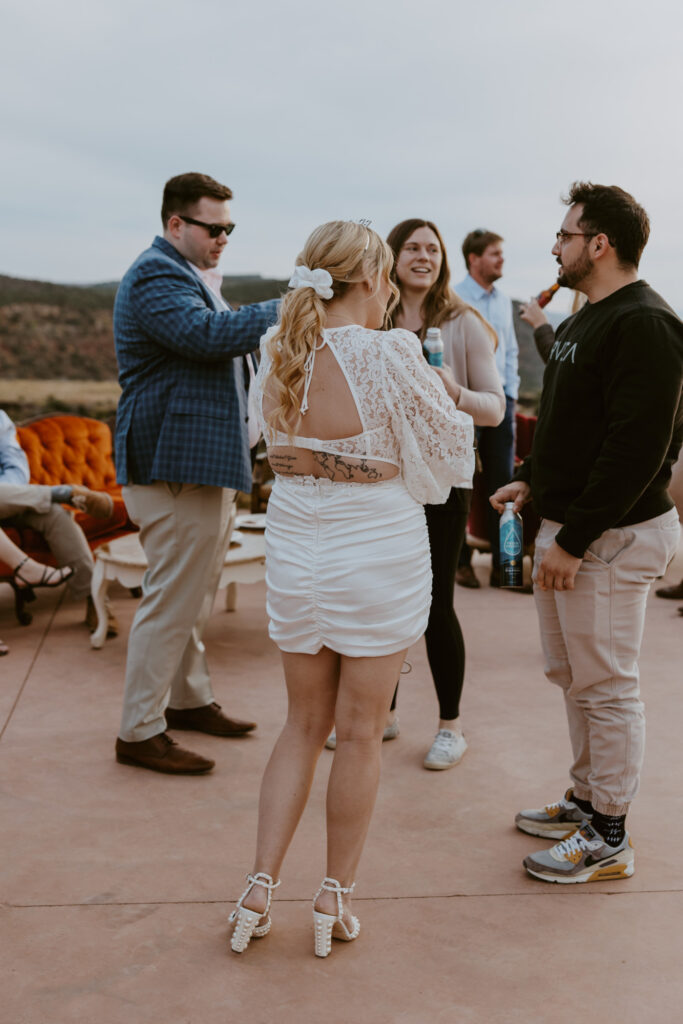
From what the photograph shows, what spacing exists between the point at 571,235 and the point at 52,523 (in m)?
3.56

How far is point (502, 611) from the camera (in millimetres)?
5215

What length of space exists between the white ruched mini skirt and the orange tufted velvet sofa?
148 inches

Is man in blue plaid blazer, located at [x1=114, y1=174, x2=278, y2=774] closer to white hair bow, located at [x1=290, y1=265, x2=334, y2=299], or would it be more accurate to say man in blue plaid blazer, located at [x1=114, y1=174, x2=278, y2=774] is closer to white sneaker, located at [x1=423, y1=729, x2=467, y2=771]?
white sneaker, located at [x1=423, y1=729, x2=467, y2=771]

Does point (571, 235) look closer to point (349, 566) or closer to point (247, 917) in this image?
point (349, 566)

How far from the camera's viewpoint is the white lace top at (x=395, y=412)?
187cm

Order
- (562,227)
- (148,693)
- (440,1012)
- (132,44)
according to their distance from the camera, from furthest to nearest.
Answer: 1. (132,44)
2. (148,693)
3. (562,227)
4. (440,1012)

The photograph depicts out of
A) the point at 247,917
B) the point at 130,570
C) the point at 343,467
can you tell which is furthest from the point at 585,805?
the point at 130,570

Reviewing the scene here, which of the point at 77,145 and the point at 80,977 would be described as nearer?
the point at 80,977

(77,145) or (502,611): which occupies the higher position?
(77,145)

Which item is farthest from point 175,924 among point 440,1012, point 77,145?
point 77,145

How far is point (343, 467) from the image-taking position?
1.91 metres

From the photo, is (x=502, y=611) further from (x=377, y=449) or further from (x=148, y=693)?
(x=377, y=449)

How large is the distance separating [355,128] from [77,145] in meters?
2.65

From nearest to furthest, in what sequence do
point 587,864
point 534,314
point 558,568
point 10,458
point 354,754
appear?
point 354,754, point 558,568, point 587,864, point 534,314, point 10,458
